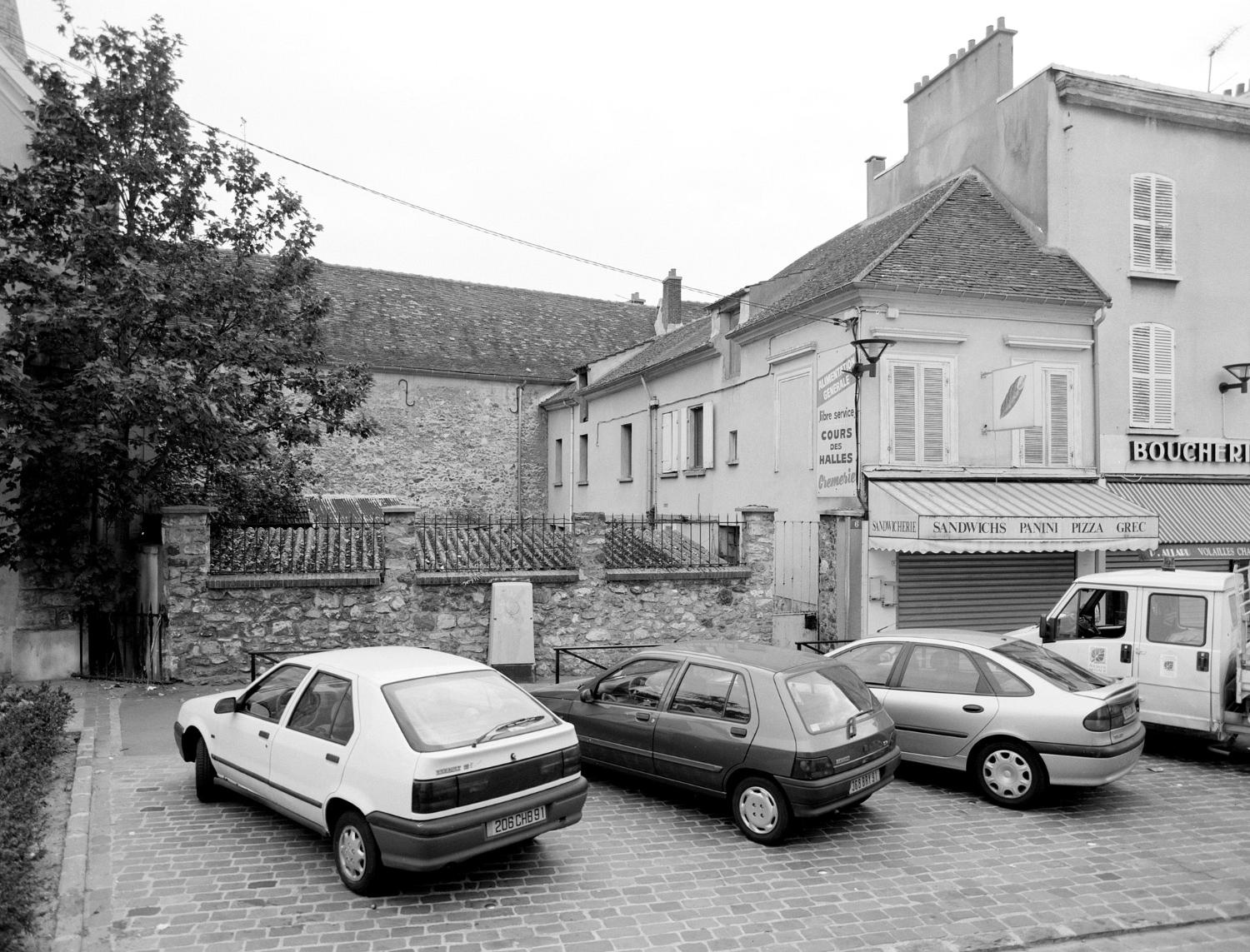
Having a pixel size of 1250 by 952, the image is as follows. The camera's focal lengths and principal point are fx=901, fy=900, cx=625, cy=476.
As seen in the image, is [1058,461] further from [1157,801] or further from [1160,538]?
[1157,801]

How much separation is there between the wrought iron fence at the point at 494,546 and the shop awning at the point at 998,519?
16.9ft

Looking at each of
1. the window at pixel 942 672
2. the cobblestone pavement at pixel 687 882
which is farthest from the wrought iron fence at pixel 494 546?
the window at pixel 942 672

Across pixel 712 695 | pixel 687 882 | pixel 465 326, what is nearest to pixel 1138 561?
pixel 712 695

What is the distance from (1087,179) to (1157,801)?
40.9 feet

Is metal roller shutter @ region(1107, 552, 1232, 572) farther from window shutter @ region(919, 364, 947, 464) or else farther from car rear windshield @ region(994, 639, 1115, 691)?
car rear windshield @ region(994, 639, 1115, 691)

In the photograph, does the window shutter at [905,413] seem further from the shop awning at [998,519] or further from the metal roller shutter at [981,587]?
the metal roller shutter at [981,587]

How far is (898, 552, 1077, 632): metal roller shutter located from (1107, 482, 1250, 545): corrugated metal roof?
1628 mm

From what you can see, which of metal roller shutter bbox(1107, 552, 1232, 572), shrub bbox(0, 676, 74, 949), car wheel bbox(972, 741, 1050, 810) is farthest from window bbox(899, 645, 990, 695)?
metal roller shutter bbox(1107, 552, 1232, 572)

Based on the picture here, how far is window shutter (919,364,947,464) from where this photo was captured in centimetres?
1551

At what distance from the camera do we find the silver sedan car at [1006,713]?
808cm

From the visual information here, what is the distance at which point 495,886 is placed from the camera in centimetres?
626

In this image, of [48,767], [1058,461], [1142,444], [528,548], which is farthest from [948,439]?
[48,767]

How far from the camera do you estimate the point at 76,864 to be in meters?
6.29

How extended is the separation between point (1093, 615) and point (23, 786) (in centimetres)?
1115
